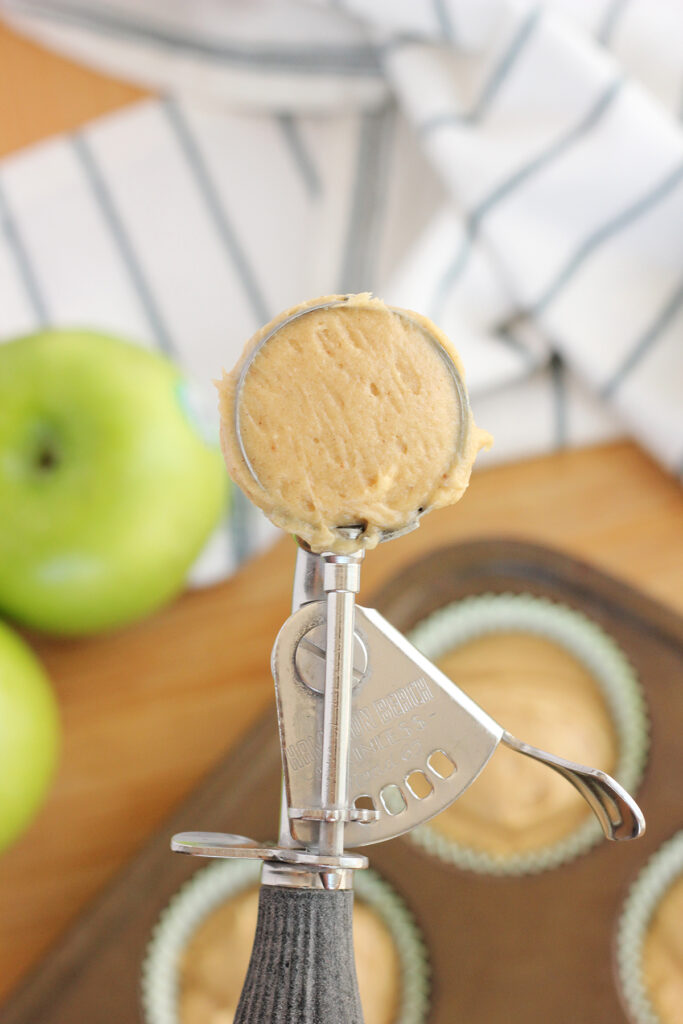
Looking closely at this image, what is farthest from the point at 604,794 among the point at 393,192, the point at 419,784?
the point at 393,192

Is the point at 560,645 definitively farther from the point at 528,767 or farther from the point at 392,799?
the point at 392,799

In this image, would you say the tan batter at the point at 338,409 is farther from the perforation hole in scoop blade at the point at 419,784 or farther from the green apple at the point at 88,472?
the green apple at the point at 88,472

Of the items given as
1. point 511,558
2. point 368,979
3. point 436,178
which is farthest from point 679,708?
point 436,178

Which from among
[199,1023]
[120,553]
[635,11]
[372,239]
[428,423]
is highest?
[635,11]

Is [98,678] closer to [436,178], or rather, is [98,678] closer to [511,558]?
[511,558]

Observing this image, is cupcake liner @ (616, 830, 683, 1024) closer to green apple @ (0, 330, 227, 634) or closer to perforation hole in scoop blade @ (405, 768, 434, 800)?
perforation hole in scoop blade @ (405, 768, 434, 800)

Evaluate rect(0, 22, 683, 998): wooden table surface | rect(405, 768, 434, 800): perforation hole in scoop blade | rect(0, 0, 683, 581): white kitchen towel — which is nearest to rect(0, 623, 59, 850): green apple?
rect(0, 22, 683, 998): wooden table surface
